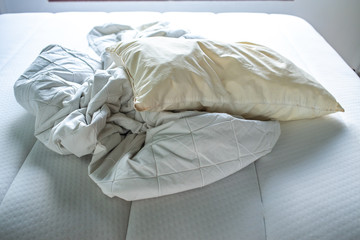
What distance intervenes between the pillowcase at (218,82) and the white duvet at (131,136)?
0.05 m

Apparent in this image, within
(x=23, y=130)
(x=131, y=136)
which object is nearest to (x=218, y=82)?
(x=131, y=136)

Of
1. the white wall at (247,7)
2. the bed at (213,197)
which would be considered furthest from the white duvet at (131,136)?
the white wall at (247,7)

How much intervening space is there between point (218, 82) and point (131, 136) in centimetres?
33

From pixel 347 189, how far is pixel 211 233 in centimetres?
40

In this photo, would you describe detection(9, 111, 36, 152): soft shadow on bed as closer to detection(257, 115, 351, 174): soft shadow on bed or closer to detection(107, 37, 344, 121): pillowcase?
detection(107, 37, 344, 121): pillowcase

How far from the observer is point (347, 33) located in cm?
223

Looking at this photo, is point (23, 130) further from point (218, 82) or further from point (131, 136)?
point (218, 82)

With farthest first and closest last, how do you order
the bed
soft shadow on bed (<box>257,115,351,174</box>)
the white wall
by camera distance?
the white wall → soft shadow on bed (<box>257,115,351,174</box>) → the bed

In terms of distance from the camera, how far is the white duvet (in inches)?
26.0

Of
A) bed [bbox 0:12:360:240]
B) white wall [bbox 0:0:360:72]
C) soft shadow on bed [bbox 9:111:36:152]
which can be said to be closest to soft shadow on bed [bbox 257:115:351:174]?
bed [bbox 0:12:360:240]

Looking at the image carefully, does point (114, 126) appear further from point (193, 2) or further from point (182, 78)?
point (193, 2)

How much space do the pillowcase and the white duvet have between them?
0.16 feet

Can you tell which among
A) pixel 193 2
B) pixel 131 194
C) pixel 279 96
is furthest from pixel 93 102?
pixel 193 2

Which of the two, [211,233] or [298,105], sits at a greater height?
[298,105]
